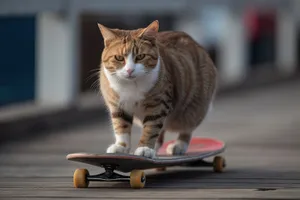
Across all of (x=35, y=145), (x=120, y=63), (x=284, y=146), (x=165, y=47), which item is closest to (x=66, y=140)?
(x=35, y=145)

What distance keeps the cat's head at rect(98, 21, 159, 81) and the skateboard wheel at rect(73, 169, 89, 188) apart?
48 centimetres

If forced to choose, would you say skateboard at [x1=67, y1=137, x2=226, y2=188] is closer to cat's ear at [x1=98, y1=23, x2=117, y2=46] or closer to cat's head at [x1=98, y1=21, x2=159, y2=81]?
cat's head at [x1=98, y1=21, x2=159, y2=81]

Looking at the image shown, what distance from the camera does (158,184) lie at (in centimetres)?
452

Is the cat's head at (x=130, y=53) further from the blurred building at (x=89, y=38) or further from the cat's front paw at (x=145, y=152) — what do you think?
the blurred building at (x=89, y=38)

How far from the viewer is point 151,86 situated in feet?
14.8

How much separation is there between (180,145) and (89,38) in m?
4.35

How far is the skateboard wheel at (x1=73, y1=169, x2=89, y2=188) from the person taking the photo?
14.2 feet

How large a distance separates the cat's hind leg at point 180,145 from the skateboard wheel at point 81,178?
0.74 m

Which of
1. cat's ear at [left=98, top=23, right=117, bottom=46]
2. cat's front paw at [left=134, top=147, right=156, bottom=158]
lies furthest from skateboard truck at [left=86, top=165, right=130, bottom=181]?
cat's ear at [left=98, top=23, right=117, bottom=46]

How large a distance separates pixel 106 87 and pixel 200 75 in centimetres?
66

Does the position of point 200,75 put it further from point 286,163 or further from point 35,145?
point 35,145

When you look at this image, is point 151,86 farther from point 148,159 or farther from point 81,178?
point 81,178

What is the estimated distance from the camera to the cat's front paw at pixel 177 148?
496 cm

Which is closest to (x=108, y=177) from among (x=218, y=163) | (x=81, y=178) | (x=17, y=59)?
(x=81, y=178)
